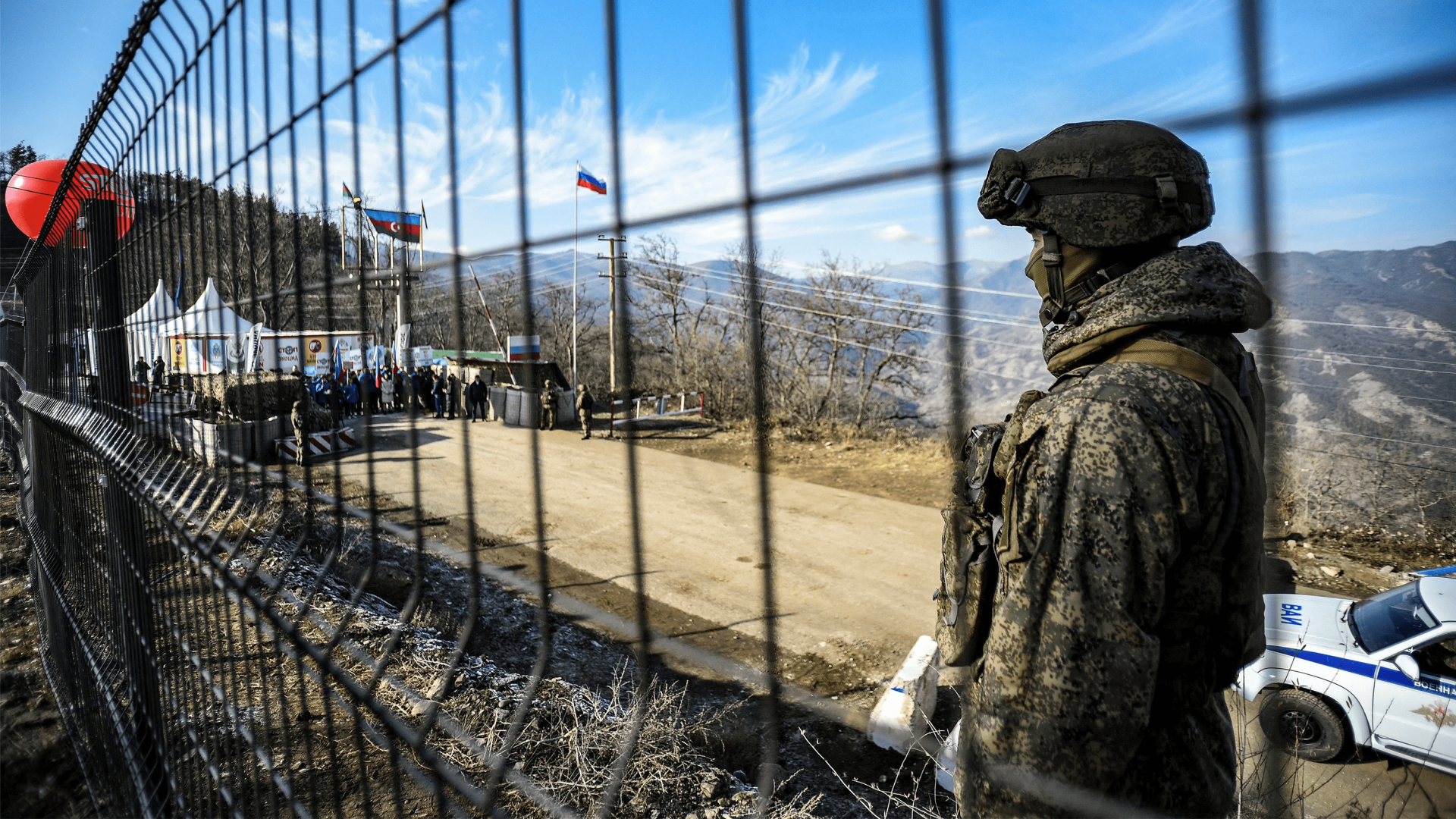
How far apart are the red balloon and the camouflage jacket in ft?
11.0

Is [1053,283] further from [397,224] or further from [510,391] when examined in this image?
[510,391]

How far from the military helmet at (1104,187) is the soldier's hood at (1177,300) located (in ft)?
0.17

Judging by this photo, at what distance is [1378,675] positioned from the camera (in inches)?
138

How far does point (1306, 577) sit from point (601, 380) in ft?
57.3

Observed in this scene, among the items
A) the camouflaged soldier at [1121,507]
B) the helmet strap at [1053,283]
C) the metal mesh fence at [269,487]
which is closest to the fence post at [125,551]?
the metal mesh fence at [269,487]

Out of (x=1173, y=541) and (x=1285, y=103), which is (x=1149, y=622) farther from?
(x=1285, y=103)

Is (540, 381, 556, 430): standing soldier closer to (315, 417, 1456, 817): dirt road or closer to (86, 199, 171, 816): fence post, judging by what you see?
(315, 417, 1456, 817): dirt road

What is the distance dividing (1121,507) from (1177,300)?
0.27 m

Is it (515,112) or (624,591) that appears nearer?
(515,112)

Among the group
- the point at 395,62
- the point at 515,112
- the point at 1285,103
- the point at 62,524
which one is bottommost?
the point at 62,524

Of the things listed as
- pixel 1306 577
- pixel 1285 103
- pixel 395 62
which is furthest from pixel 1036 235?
pixel 1306 577

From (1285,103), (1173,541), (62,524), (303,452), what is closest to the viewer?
(1285,103)

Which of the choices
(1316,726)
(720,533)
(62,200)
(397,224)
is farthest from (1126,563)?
(720,533)

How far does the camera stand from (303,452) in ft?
7.69
